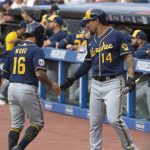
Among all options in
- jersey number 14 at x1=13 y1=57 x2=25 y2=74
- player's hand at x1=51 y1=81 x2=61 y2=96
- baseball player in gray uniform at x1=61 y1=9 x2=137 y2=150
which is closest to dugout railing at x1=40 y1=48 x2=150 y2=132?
baseball player in gray uniform at x1=61 y1=9 x2=137 y2=150

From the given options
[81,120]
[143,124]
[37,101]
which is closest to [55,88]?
[37,101]

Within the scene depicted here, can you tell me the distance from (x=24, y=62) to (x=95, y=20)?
3.30 ft

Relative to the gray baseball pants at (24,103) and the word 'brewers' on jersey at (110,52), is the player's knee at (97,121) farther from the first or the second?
the gray baseball pants at (24,103)

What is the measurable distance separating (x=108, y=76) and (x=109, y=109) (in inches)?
15.8

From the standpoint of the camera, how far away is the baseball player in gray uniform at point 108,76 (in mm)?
8250

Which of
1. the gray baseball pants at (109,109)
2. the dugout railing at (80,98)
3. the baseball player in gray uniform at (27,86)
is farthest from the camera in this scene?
the dugout railing at (80,98)

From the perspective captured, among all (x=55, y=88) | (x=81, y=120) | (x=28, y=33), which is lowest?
(x=81, y=120)

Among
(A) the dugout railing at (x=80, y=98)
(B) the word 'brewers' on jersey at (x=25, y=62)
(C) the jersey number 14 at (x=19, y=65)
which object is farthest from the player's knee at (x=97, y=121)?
(A) the dugout railing at (x=80, y=98)

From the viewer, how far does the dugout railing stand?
11320 millimetres

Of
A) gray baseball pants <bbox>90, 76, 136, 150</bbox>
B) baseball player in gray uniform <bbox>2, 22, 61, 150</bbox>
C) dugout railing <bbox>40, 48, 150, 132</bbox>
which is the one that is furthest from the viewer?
dugout railing <bbox>40, 48, 150, 132</bbox>

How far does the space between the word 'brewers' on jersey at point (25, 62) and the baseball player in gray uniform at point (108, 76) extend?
72 centimetres

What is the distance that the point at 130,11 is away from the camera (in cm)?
1338

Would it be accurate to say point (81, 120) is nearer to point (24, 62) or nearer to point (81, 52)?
point (81, 52)

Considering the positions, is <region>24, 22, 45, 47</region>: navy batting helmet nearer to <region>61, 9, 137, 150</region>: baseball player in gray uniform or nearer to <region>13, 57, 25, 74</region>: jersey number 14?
<region>13, 57, 25, 74</region>: jersey number 14
